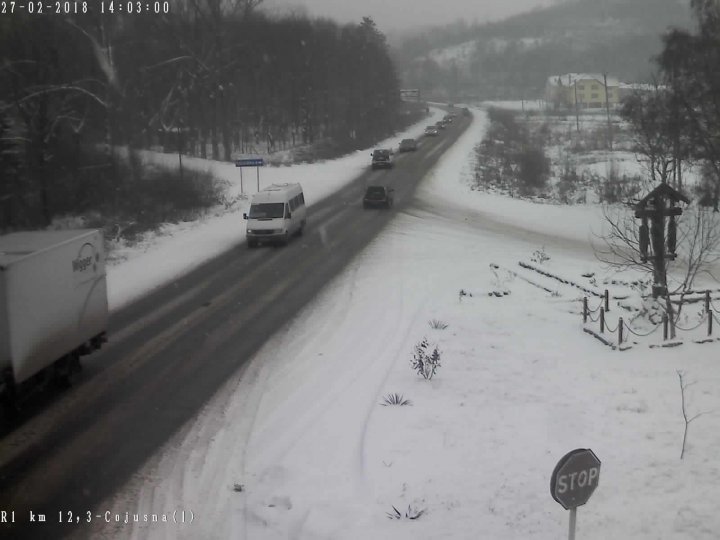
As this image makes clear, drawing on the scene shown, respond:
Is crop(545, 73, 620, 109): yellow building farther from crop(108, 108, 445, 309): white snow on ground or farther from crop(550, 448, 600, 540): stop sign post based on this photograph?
crop(550, 448, 600, 540): stop sign post

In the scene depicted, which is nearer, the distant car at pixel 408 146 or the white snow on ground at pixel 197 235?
the white snow on ground at pixel 197 235

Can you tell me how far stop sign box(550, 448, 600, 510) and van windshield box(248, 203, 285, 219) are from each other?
83.3 feet

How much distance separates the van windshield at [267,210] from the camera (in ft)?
104

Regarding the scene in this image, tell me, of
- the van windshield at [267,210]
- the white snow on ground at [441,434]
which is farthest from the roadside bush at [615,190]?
the white snow on ground at [441,434]

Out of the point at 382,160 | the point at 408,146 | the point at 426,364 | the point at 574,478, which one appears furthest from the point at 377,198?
the point at 574,478

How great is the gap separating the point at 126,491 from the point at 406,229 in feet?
82.3

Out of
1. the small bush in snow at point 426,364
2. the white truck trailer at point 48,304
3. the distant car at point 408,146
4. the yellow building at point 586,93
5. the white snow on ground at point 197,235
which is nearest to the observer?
the white truck trailer at point 48,304

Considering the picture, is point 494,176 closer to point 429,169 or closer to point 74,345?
point 429,169

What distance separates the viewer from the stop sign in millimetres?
7031

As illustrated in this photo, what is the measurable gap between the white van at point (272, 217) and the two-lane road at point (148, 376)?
0.70 meters

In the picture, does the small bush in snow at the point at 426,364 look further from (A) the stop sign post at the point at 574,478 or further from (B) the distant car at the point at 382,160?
(B) the distant car at the point at 382,160

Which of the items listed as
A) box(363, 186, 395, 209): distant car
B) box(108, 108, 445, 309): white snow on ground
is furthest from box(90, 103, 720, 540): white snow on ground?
box(363, 186, 395, 209): distant car

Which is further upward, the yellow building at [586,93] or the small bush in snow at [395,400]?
the yellow building at [586,93]

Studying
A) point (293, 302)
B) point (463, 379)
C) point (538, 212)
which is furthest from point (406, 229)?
point (463, 379)
